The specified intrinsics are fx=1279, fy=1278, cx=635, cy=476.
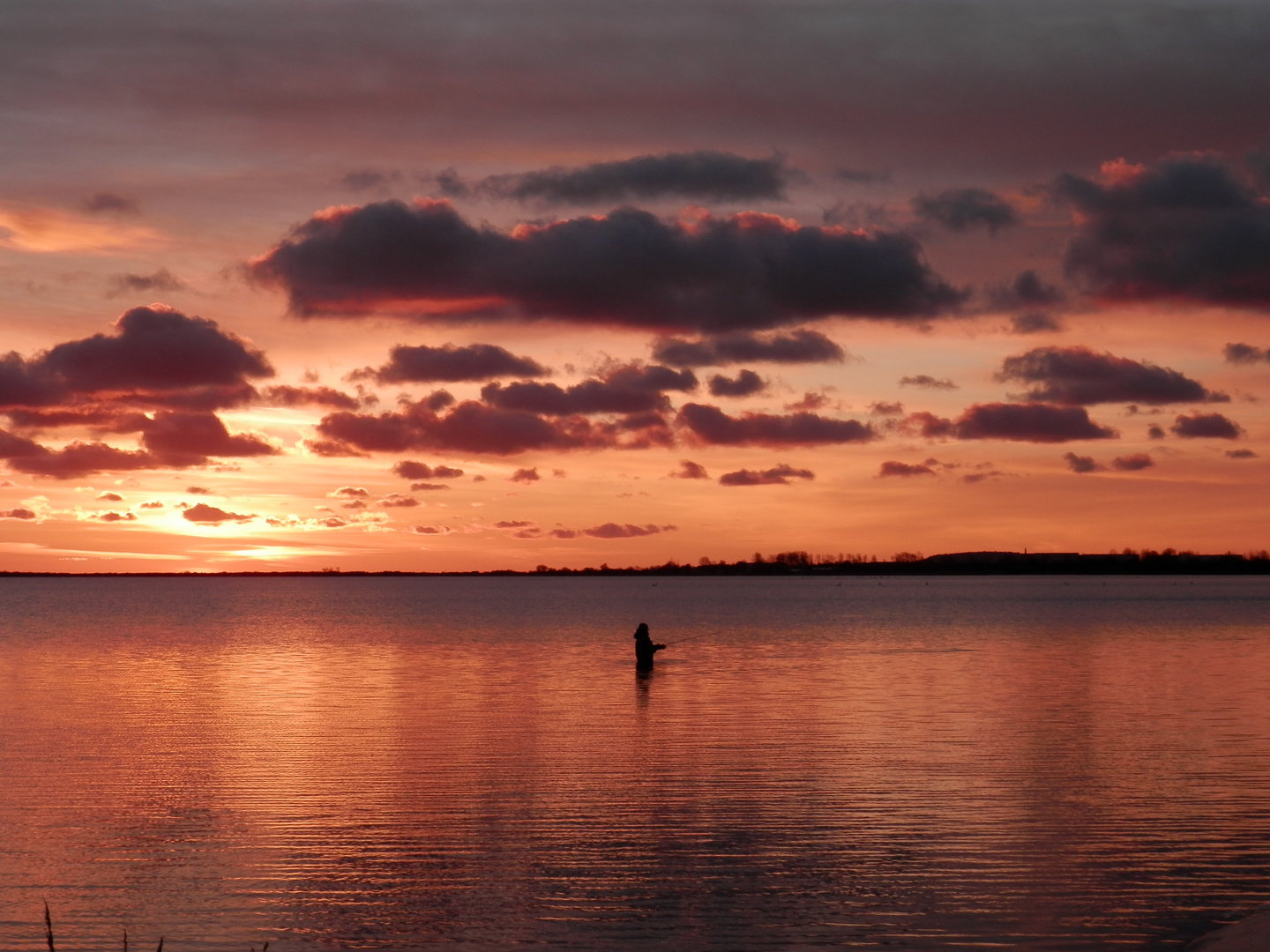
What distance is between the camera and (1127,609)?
543 ft

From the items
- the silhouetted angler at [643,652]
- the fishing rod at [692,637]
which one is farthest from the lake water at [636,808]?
the fishing rod at [692,637]

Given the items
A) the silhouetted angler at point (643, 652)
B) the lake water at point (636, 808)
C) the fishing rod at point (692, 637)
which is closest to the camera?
the lake water at point (636, 808)

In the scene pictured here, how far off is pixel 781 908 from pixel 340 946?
6.60 m

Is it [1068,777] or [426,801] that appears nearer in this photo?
[426,801]

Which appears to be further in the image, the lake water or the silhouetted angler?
the silhouetted angler

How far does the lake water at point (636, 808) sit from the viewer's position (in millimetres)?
19219

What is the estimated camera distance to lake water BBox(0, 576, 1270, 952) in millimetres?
19219

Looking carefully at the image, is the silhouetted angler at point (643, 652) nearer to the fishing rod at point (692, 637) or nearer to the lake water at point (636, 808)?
the lake water at point (636, 808)

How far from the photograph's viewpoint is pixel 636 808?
90.5 ft

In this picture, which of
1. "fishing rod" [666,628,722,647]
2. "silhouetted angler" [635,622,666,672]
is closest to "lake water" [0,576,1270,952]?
"silhouetted angler" [635,622,666,672]

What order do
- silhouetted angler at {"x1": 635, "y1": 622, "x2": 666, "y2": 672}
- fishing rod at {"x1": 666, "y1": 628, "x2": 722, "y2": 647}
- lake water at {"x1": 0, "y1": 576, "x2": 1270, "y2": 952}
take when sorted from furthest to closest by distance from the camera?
fishing rod at {"x1": 666, "y1": 628, "x2": 722, "y2": 647}
silhouetted angler at {"x1": 635, "y1": 622, "x2": 666, "y2": 672}
lake water at {"x1": 0, "y1": 576, "x2": 1270, "y2": 952}

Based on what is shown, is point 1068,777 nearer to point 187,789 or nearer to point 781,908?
point 781,908

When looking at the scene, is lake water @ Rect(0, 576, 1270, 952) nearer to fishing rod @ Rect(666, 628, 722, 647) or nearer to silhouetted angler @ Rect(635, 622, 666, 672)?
silhouetted angler @ Rect(635, 622, 666, 672)

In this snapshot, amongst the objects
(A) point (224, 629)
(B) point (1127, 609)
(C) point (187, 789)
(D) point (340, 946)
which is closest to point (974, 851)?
(D) point (340, 946)
